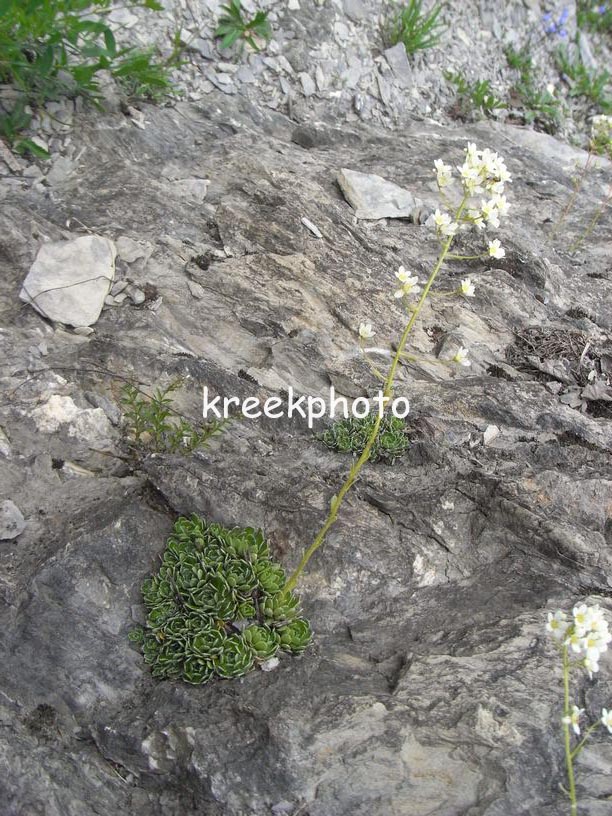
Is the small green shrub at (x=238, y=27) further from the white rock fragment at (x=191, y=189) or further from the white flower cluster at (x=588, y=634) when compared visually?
the white flower cluster at (x=588, y=634)

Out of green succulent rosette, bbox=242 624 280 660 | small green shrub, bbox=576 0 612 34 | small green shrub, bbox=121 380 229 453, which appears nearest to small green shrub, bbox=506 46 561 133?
small green shrub, bbox=576 0 612 34

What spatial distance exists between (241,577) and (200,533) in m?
0.38

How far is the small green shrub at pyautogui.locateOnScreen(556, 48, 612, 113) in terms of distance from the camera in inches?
468

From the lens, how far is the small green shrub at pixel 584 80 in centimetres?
1188

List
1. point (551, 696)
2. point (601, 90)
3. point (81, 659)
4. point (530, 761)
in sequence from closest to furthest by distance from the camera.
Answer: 1. point (530, 761)
2. point (551, 696)
3. point (81, 659)
4. point (601, 90)

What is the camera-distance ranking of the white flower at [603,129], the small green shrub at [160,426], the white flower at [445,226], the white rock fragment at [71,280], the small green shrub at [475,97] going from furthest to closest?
1. the small green shrub at [475,97]
2. the white flower at [603,129]
3. the white rock fragment at [71,280]
4. the small green shrub at [160,426]
5. the white flower at [445,226]

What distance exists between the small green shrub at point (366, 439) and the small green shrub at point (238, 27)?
18.5 ft

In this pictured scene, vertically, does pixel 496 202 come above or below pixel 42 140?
above

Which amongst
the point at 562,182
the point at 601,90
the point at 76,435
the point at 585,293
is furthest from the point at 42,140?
the point at 601,90

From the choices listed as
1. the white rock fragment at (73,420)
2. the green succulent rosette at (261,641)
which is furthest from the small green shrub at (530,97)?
the green succulent rosette at (261,641)

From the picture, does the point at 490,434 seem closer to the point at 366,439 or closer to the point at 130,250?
the point at 366,439

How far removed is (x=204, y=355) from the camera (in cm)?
581

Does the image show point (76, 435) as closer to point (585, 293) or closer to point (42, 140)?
point (42, 140)

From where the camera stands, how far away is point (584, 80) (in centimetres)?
1206
